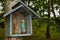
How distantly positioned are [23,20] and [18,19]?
0.11 m

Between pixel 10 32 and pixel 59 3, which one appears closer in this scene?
pixel 10 32

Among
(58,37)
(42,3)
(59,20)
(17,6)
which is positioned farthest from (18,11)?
(58,37)

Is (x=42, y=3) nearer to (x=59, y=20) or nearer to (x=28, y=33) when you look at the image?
(x=59, y=20)

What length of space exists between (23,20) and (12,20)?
250 mm

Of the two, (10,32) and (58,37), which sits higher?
(10,32)

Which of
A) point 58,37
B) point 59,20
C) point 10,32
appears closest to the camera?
point 10,32

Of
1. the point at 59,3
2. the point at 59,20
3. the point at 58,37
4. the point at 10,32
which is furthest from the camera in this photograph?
the point at 58,37

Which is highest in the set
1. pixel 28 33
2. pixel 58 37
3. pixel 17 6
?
pixel 17 6

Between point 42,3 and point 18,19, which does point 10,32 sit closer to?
point 18,19

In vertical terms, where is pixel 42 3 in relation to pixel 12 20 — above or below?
above

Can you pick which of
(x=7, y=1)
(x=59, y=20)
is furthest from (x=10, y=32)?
(x=59, y=20)

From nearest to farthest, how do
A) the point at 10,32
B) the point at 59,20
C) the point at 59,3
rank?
the point at 10,32 → the point at 59,20 → the point at 59,3

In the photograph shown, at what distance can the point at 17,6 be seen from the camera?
4.04m

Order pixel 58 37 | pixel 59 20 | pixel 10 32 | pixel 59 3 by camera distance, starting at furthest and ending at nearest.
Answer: pixel 58 37, pixel 59 3, pixel 59 20, pixel 10 32
